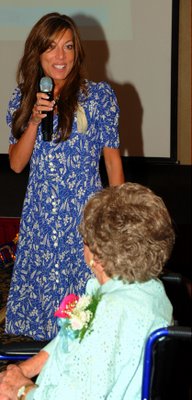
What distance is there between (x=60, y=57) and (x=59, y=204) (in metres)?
0.61

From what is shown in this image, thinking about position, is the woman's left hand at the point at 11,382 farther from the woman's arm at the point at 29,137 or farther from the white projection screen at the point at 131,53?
the white projection screen at the point at 131,53

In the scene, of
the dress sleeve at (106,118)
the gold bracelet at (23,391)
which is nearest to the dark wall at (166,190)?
the dress sleeve at (106,118)

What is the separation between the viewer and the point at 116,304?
2176 millimetres

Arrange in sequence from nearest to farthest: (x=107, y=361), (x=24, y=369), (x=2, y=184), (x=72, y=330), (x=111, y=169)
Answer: (x=107, y=361) → (x=72, y=330) → (x=24, y=369) → (x=111, y=169) → (x=2, y=184)

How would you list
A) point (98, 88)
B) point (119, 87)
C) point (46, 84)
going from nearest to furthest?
point (46, 84) → point (98, 88) → point (119, 87)

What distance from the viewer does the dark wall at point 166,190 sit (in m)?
5.80

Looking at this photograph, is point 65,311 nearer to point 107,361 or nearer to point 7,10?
point 107,361

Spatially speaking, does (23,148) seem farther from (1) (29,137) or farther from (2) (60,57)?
(2) (60,57)

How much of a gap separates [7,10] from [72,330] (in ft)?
13.4

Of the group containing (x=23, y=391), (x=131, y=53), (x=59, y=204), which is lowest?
(x=23, y=391)

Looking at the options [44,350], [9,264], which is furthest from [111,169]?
[9,264]

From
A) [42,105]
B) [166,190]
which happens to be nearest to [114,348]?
[42,105]

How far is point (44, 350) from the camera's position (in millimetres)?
2531

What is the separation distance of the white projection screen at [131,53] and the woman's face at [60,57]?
2456 millimetres
